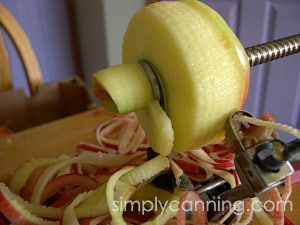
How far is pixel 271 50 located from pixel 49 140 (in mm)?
547

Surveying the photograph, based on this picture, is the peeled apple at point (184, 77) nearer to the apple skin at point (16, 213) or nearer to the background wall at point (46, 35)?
the apple skin at point (16, 213)

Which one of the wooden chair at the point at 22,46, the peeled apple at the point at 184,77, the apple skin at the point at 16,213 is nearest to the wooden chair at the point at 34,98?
the wooden chair at the point at 22,46

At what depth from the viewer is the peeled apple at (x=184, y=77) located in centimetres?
37

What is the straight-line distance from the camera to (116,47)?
5.19 feet

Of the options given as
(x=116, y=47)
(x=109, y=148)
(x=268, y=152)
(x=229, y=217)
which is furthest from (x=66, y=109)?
(x=268, y=152)

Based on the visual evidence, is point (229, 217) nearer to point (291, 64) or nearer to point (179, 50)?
point (179, 50)

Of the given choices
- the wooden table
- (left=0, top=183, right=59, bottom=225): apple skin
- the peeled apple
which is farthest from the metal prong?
the wooden table

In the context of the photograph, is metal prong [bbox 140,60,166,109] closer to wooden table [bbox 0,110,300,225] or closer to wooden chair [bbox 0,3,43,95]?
wooden table [bbox 0,110,300,225]

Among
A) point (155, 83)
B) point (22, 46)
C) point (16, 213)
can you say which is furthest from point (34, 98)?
point (155, 83)

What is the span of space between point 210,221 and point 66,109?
0.68 metres

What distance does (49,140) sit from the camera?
0.81 meters

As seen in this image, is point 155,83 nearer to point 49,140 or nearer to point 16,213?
point 16,213

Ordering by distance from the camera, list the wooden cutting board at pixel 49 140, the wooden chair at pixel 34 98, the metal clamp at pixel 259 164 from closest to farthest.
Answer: the metal clamp at pixel 259 164
the wooden cutting board at pixel 49 140
the wooden chair at pixel 34 98

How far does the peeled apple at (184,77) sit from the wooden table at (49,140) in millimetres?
407
